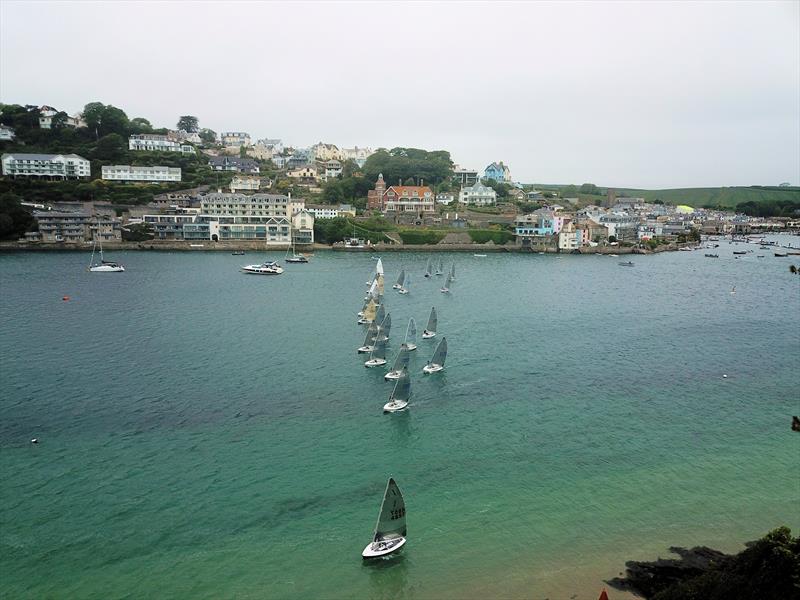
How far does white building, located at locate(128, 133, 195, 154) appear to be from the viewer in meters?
110

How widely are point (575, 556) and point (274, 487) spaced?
26.5 feet

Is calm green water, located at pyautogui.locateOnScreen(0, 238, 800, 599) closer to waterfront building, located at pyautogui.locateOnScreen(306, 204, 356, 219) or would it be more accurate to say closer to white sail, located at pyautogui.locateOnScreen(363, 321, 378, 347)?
white sail, located at pyautogui.locateOnScreen(363, 321, 378, 347)

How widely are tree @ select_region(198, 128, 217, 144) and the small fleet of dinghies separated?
382ft

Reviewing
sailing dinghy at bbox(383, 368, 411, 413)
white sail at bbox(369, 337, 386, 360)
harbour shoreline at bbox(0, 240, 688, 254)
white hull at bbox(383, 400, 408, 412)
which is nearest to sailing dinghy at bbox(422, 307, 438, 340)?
white sail at bbox(369, 337, 386, 360)

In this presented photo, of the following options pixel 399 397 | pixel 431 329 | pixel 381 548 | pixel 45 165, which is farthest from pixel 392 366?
pixel 45 165

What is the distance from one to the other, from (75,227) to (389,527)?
7742 cm

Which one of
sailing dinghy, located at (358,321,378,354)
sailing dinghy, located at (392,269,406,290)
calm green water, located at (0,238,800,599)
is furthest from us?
sailing dinghy, located at (392,269,406,290)

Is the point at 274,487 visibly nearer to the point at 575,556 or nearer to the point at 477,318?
the point at 575,556

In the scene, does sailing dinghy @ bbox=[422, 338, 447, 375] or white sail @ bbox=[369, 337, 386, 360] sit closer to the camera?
sailing dinghy @ bbox=[422, 338, 447, 375]

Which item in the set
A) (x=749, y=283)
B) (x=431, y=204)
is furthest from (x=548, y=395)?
(x=431, y=204)

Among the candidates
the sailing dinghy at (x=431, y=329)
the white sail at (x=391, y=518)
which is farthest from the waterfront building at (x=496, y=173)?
the white sail at (x=391, y=518)

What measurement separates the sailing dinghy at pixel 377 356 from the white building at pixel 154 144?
100560 mm

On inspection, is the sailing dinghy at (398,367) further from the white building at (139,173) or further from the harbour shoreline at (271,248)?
the white building at (139,173)

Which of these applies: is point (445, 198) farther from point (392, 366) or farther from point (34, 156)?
point (392, 366)
